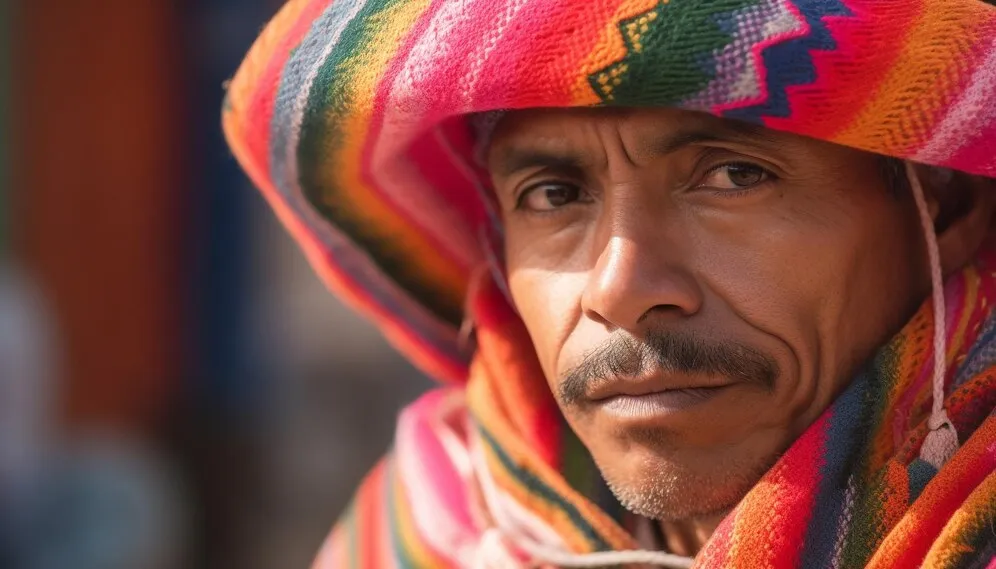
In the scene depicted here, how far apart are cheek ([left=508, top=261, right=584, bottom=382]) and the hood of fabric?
270 mm

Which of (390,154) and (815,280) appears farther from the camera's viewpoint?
(390,154)

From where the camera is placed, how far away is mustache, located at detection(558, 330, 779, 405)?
61.8 inches

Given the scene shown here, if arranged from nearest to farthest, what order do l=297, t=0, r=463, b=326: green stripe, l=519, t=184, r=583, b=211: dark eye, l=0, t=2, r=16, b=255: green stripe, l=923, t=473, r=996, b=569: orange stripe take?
l=923, t=473, r=996, b=569: orange stripe, l=297, t=0, r=463, b=326: green stripe, l=519, t=184, r=583, b=211: dark eye, l=0, t=2, r=16, b=255: green stripe

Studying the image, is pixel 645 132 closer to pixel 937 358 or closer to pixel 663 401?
pixel 663 401

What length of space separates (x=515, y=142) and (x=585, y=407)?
15.3 inches

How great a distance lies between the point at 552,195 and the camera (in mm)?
1785

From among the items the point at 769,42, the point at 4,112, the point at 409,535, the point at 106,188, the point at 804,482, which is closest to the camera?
the point at 769,42

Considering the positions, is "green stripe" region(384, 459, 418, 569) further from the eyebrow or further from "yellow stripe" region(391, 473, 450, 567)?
the eyebrow

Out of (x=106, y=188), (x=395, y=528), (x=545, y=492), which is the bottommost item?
(x=106, y=188)

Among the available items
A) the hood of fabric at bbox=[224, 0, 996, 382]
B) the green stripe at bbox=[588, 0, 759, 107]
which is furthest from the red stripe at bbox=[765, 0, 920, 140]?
the green stripe at bbox=[588, 0, 759, 107]

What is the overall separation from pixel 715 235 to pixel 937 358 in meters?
0.32

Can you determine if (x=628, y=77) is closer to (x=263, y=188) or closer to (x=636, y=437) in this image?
(x=636, y=437)

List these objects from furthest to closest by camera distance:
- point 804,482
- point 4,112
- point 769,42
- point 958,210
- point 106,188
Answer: point 106,188 < point 4,112 < point 958,210 < point 804,482 < point 769,42

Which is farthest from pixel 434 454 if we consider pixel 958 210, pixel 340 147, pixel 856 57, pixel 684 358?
pixel 856 57
